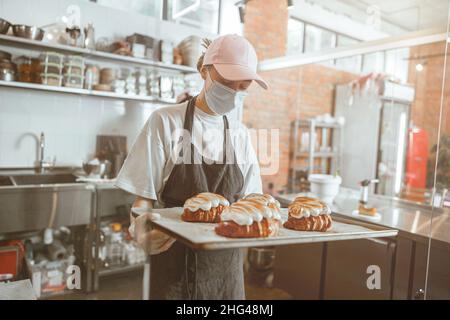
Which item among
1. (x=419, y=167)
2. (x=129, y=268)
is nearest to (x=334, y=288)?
(x=129, y=268)

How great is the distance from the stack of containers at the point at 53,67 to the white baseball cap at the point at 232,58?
1120 millimetres

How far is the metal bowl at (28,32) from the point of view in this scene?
179cm

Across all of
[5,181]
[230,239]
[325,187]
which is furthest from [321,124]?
[230,239]

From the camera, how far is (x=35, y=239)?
2014 millimetres

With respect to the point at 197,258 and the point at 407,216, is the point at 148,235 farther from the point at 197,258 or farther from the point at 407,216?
the point at 407,216

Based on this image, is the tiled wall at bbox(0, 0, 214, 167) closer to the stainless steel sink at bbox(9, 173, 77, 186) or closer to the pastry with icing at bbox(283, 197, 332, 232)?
the stainless steel sink at bbox(9, 173, 77, 186)

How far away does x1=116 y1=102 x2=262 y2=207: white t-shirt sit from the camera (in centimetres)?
90

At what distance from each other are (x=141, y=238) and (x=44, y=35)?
4.45ft

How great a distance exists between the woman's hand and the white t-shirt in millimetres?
60

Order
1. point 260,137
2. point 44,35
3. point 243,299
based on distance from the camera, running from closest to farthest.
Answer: point 243,299 < point 260,137 < point 44,35

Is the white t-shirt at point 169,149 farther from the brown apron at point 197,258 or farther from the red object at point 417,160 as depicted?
the red object at point 417,160

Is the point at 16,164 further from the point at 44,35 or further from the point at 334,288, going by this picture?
the point at 334,288

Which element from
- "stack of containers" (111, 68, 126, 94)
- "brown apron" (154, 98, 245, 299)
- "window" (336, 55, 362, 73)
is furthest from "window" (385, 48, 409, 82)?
"brown apron" (154, 98, 245, 299)

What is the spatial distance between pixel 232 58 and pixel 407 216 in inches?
59.9
